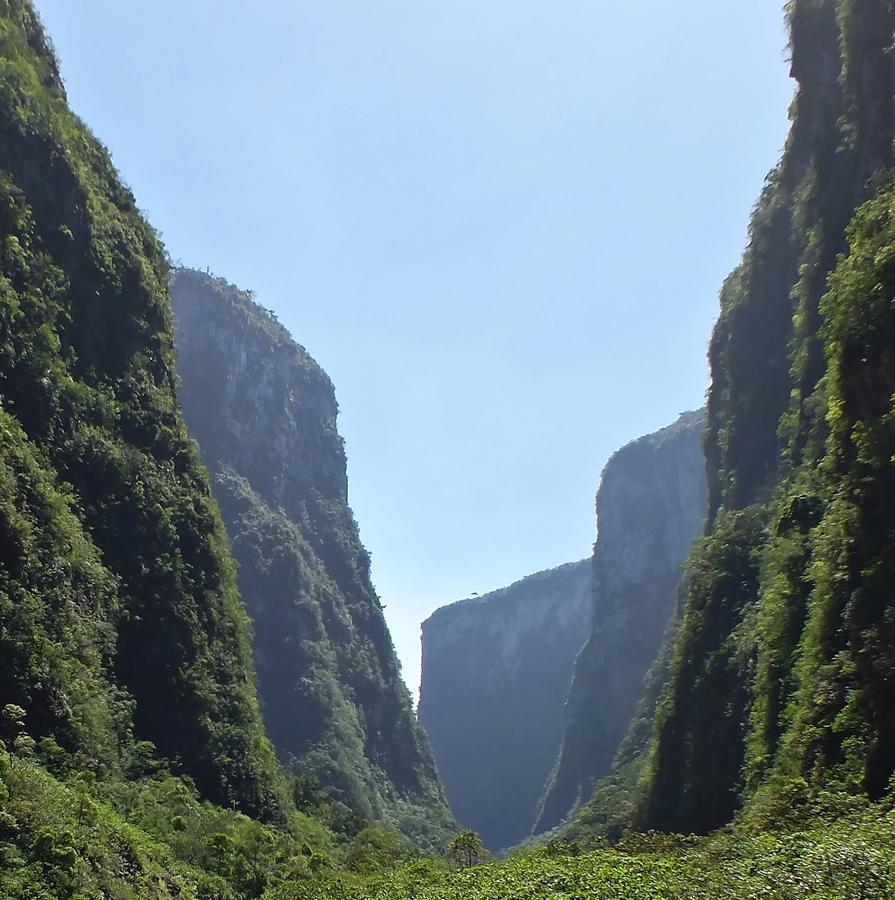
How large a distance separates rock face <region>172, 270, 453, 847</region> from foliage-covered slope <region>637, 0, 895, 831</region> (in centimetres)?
4845

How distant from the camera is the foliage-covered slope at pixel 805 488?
→ 20.4m

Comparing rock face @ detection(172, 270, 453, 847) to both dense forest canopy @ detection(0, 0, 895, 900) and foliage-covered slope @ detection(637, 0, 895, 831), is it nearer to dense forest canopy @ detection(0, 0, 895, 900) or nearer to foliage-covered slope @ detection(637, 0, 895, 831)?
dense forest canopy @ detection(0, 0, 895, 900)

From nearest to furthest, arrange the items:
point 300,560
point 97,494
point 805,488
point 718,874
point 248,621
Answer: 1. point 718,874
2. point 97,494
3. point 805,488
4. point 248,621
5. point 300,560

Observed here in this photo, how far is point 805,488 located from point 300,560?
80.2 m

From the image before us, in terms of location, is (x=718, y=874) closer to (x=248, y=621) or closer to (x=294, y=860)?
(x=294, y=860)

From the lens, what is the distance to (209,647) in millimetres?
38969

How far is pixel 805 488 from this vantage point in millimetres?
35688

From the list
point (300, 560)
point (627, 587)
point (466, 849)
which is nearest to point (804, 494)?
point (466, 849)

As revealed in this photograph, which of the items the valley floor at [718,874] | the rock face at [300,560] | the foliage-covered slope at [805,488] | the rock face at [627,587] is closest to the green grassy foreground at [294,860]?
the valley floor at [718,874]

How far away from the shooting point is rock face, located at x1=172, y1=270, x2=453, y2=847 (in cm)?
9125

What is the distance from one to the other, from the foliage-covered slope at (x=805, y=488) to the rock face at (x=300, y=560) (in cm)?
4845

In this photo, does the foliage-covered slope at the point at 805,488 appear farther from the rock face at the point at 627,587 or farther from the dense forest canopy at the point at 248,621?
the rock face at the point at 627,587

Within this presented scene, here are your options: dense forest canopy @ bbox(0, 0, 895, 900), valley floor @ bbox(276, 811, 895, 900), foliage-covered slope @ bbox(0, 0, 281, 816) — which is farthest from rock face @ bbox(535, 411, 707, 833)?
valley floor @ bbox(276, 811, 895, 900)

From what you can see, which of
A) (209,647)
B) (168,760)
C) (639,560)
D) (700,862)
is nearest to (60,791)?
(168,760)
